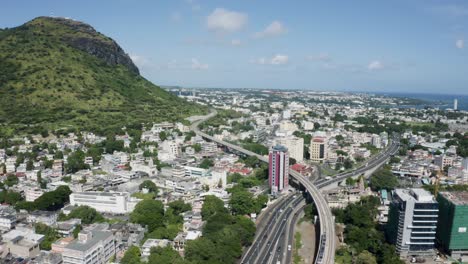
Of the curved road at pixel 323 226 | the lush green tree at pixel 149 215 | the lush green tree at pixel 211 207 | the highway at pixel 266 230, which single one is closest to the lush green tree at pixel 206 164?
the curved road at pixel 323 226

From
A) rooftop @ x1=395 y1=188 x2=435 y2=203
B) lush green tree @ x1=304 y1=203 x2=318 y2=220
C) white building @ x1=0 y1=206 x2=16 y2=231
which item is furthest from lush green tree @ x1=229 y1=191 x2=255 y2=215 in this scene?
white building @ x1=0 y1=206 x2=16 y2=231

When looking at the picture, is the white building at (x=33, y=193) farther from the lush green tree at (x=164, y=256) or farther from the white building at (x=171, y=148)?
the white building at (x=171, y=148)

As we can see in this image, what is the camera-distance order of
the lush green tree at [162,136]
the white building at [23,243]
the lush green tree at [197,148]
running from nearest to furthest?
the white building at [23,243] < the lush green tree at [197,148] < the lush green tree at [162,136]

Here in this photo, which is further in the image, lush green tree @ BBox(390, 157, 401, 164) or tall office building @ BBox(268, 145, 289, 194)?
lush green tree @ BBox(390, 157, 401, 164)

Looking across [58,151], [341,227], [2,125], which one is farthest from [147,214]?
[2,125]

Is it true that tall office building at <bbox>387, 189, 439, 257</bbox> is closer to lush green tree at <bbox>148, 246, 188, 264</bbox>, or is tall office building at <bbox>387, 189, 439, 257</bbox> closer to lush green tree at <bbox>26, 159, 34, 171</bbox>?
lush green tree at <bbox>148, 246, 188, 264</bbox>

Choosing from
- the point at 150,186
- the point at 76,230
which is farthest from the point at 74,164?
the point at 76,230

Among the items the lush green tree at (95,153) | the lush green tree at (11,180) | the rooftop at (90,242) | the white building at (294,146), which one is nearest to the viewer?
the rooftop at (90,242)

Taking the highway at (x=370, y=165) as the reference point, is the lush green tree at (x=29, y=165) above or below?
above
